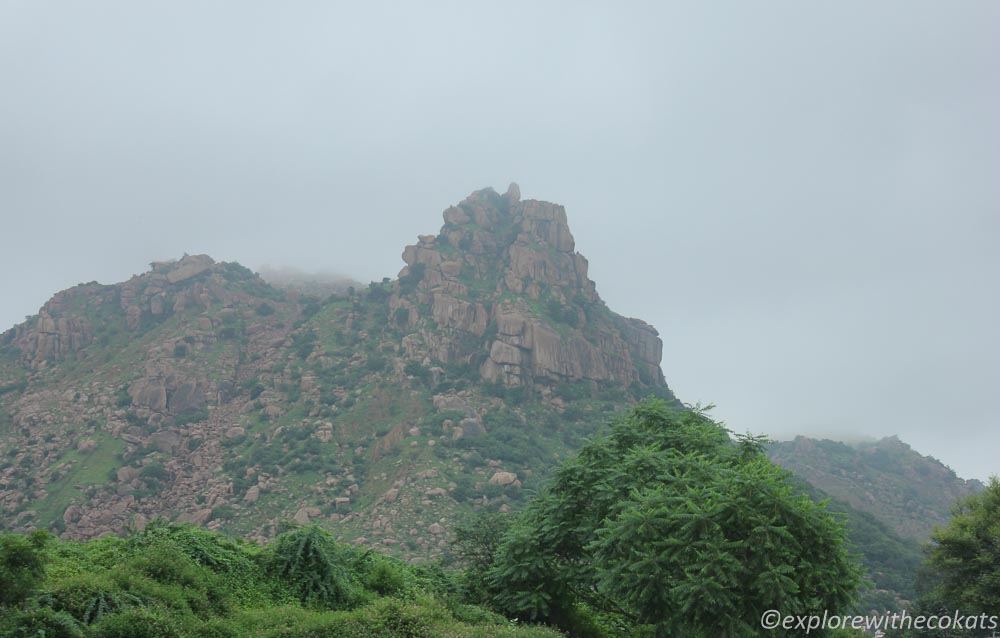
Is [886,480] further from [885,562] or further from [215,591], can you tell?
[215,591]

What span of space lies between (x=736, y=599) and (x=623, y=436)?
8283 millimetres

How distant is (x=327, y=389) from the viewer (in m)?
71.2

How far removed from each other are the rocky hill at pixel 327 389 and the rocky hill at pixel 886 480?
35.4m

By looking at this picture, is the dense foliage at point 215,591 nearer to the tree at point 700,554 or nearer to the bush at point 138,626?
the bush at point 138,626

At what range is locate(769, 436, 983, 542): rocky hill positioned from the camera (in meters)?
85.8

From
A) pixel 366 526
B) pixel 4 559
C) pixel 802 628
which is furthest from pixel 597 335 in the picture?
pixel 4 559

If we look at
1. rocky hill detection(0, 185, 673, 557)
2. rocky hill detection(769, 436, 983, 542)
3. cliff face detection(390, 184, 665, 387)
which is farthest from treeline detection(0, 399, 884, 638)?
rocky hill detection(769, 436, 983, 542)

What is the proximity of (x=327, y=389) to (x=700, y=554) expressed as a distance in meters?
64.9

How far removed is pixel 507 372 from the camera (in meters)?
72.6

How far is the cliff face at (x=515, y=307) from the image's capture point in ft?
Result: 244

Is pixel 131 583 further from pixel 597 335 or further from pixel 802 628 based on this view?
pixel 597 335

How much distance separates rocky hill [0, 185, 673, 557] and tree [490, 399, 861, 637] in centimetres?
2968

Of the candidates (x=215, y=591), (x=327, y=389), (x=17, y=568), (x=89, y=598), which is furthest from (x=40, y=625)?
(x=327, y=389)

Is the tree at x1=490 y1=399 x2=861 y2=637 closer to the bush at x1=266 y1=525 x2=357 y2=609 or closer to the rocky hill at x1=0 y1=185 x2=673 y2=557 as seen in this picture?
the bush at x1=266 y1=525 x2=357 y2=609
